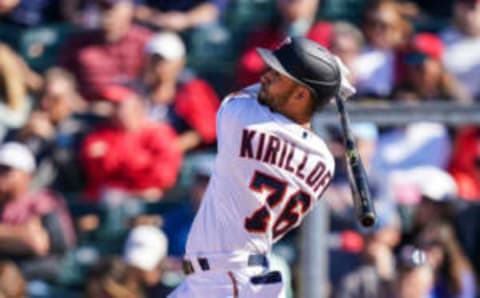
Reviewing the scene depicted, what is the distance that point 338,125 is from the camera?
297 inches

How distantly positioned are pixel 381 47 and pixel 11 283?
3052 mm

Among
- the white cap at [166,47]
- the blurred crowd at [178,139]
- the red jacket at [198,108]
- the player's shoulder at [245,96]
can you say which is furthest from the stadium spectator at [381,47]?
the player's shoulder at [245,96]

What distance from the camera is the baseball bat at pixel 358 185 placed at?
5484 mm

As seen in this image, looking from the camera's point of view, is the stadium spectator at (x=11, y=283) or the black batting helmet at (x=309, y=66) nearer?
the black batting helmet at (x=309, y=66)

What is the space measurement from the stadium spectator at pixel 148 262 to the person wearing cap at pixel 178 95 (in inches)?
34.4

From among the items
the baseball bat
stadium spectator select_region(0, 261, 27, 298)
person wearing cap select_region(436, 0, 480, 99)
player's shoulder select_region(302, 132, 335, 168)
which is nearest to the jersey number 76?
player's shoulder select_region(302, 132, 335, 168)

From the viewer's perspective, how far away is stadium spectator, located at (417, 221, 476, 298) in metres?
7.65

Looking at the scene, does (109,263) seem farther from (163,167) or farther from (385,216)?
(385,216)

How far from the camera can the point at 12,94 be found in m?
9.34

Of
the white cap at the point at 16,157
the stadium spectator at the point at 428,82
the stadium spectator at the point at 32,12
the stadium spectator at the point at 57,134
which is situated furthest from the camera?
the stadium spectator at the point at 32,12

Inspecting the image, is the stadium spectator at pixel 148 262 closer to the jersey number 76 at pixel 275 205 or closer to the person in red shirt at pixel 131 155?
the person in red shirt at pixel 131 155

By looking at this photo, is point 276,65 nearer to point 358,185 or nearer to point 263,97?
point 263,97

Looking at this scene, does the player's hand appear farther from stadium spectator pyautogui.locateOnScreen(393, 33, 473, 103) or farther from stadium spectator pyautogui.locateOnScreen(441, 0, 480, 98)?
stadium spectator pyautogui.locateOnScreen(441, 0, 480, 98)

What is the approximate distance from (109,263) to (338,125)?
1844mm
